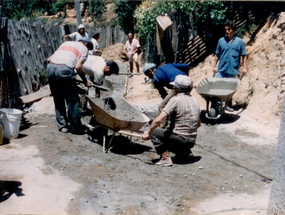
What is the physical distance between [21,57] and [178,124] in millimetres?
4659

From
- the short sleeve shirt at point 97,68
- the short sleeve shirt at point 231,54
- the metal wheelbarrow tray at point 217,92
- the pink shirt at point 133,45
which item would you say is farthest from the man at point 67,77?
the pink shirt at point 133,45

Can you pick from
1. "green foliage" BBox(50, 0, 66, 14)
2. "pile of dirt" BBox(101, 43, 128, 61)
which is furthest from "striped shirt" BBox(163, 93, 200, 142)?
"green foliage" BBox(50, 0, 66, 14)

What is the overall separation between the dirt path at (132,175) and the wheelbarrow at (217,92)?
52 centimetres

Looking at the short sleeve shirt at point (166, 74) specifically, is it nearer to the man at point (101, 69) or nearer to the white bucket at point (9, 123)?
the man at point (101, 69)

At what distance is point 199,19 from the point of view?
32.4 feet

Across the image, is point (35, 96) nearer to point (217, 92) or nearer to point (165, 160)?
point (165, 160)

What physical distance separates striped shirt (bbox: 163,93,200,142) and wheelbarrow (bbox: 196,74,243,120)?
196 cm

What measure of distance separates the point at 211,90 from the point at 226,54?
0.85m

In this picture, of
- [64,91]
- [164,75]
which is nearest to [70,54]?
[64,91]

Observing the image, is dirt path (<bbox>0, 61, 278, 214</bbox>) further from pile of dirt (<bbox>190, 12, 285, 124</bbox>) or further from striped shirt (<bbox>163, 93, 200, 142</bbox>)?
pile of dirt (<bbox>190, 12, 285, 124</bbox>)

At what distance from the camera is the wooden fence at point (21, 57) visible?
629 centimetres

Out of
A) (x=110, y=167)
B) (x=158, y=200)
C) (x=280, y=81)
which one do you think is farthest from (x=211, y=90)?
(x=158, y=200)

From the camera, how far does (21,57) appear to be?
23.7 feet

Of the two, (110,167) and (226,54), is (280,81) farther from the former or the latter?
(110,167)
